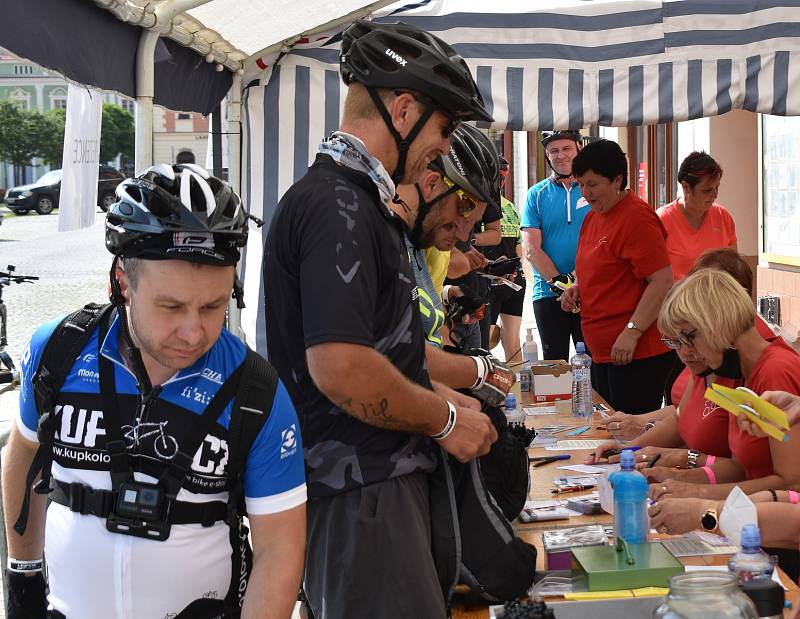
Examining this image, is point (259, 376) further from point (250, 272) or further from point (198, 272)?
point (250, 272)

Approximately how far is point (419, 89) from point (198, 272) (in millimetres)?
733

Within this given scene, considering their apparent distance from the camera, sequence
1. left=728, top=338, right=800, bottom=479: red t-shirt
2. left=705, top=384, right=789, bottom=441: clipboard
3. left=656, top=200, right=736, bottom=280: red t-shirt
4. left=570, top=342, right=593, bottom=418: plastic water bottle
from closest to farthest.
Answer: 1. left=705, top=384, right=789, bottom=441: clipboard
2. left=728, top=338, right=800, bottom=479: red t-shirt
3. left=570, top=342, right=593, bottom=418: plastic water bottle
4. left=656, top=200, right=736, bottom=280: red t-shirt

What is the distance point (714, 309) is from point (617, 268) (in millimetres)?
2253

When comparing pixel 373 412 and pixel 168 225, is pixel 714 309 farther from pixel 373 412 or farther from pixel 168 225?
pixel 168 225

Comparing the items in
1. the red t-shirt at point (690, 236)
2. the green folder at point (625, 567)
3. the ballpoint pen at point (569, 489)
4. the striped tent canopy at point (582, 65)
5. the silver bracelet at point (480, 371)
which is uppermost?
the striped tent canopy at point (582, 65)

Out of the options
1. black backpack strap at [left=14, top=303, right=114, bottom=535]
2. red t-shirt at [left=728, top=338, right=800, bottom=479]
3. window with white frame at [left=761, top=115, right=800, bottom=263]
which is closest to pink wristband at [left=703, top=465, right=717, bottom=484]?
red t-shirt at [left=728, top=338, right=800, bottom=479]

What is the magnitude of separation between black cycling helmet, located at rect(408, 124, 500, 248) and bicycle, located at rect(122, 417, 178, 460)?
1249 millimetres

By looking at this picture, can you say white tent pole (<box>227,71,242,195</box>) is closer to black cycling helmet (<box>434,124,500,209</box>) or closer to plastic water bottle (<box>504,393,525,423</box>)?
plastic water bottle (<box>504,393,525,423</box>)

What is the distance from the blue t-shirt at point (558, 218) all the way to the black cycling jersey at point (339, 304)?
17.0ft

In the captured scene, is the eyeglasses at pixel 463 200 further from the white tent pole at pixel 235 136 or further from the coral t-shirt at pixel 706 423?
the white tent pole at pixel 235 136

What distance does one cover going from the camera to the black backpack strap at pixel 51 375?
1.84m

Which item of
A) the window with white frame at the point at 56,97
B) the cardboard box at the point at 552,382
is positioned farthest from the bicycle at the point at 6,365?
the window with white frame at the point at 56,97

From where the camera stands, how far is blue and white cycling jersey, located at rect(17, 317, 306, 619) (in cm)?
180

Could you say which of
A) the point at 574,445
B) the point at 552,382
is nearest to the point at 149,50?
the point at 574,445
